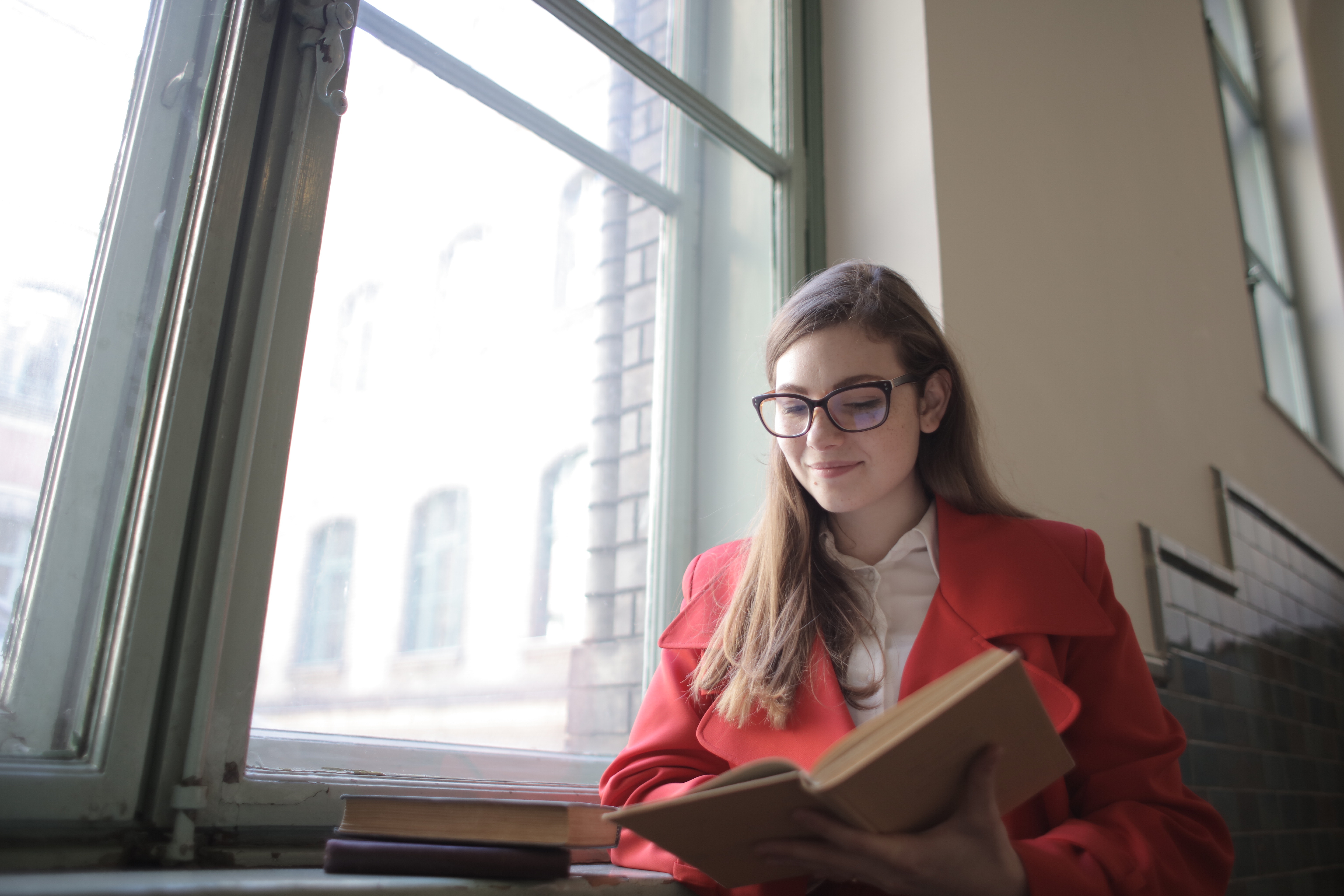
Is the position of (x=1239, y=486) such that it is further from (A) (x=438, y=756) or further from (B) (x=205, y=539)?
(B) (x=205, y=539)

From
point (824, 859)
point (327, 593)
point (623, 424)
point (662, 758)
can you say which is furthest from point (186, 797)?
point (623, 424)

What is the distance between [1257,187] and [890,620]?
500 centimetres

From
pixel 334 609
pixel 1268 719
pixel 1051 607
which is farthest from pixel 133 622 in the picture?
pixel 1268 719

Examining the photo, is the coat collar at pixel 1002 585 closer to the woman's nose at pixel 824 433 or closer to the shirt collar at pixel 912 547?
the shirt collar at pixel 912 547

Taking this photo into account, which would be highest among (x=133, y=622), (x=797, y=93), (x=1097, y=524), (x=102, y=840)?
(x=797, y=93)

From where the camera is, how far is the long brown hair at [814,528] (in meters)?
1.14

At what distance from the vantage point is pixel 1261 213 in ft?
16.0

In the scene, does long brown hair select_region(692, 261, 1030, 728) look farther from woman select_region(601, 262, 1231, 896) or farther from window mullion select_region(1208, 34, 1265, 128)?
window mullion select_region(1208, 34, 1265, 128)

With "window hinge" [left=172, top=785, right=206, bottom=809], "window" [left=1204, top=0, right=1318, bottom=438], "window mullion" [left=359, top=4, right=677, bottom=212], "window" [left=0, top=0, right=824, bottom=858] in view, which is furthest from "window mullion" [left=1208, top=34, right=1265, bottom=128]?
"window hinge" [left=172, top=785, right=206, bottom=809]

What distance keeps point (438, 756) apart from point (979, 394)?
1.21 m

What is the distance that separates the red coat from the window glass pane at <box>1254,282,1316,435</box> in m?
4.02

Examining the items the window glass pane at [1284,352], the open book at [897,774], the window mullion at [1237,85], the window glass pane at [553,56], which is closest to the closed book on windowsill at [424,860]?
the open book at [897,774]

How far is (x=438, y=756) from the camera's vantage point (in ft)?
4.39

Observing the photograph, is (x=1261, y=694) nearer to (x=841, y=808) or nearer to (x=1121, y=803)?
(x=1121, y=803)
